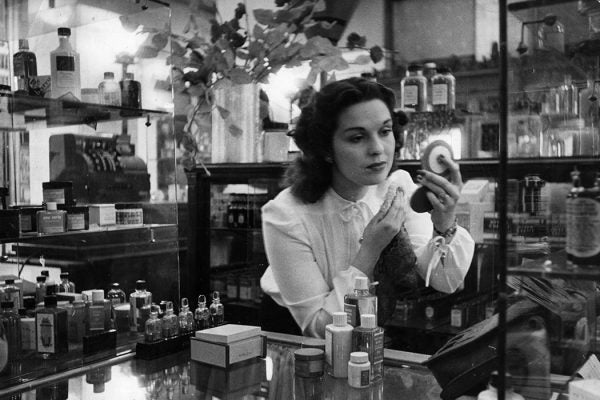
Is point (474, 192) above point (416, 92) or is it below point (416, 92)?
below

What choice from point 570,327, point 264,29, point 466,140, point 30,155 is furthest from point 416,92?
point 570,327

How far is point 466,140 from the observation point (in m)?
2.84

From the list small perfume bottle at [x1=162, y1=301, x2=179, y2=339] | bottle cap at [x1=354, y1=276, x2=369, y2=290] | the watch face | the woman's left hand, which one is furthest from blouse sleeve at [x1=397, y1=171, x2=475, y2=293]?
small perfume bottle at [x1=162, y1=301, x2=179, y2=339]

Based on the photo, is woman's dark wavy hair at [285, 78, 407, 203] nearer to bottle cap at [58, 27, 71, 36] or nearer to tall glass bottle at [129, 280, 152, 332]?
tall glass bottle at [129, 280, 152, 332]

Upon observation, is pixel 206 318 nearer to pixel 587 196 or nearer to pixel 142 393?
pixel 142 393

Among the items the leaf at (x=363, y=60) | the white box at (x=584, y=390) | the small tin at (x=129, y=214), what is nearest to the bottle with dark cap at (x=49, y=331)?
the small tin at (x=129, y=214)

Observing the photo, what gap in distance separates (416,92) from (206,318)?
160 centimetres

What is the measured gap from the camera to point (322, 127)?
6.82 ft

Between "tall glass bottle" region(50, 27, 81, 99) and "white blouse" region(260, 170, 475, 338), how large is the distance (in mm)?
729

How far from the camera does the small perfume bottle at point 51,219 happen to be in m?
1.69

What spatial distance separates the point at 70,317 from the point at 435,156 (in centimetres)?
107

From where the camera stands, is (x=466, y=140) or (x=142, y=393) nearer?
(x=142, y=393)

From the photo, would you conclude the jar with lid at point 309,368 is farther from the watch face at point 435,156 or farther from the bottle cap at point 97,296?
the bottle cap at point 97,296

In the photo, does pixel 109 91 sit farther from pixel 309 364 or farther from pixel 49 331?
pixel 309 364
